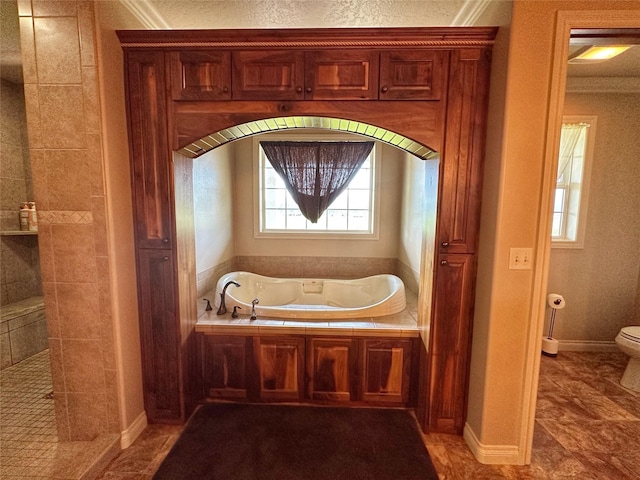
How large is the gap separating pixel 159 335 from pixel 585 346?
4.02 metres

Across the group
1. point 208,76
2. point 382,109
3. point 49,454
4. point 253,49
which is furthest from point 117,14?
point 49,454

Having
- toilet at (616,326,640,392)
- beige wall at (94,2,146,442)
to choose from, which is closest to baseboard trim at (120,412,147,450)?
beige wall at (94,2,146,442)

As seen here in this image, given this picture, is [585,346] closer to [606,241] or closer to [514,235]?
[606,241]

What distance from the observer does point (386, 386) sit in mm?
2045

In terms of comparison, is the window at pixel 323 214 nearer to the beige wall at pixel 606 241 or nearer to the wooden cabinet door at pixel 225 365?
the wooden cabinet door at pixel 225 365

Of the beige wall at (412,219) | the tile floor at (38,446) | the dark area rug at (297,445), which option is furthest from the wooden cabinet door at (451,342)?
the tile floor at (38,446)

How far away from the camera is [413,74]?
1669mm

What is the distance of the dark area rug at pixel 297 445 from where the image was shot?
1595 mm

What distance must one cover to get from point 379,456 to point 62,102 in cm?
271

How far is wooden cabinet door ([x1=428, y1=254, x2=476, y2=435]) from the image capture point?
1.77 m

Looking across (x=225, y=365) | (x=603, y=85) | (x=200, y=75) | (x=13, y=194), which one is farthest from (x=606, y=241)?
(x=13, y=194)

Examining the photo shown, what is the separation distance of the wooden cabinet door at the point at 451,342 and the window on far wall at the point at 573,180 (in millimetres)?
1726

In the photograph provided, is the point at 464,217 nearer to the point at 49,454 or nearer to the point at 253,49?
the point at 253,49

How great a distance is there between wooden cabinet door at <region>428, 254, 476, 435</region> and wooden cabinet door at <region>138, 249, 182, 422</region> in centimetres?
170
